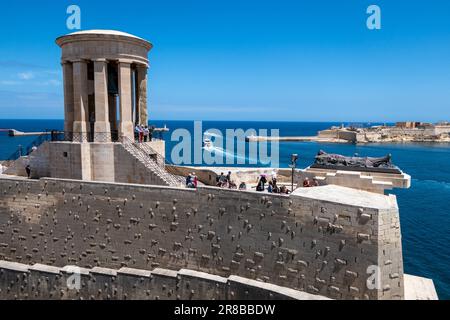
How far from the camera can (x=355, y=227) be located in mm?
10156

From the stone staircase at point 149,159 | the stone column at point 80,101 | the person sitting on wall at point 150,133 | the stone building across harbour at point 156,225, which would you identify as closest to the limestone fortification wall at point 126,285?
the stone building across harbour at point 156,225

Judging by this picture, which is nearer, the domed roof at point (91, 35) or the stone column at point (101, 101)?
the domed roof at point (91, 35)

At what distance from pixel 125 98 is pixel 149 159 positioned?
3441mm

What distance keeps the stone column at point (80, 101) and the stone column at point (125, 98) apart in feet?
Answer: 5.94

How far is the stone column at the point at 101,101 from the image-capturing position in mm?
16016

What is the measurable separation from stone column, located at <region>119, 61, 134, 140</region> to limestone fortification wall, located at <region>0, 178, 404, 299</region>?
149 inches

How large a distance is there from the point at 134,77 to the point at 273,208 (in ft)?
40.3

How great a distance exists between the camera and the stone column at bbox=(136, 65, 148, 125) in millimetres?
18359

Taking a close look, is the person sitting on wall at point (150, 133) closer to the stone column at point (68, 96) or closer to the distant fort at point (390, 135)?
the stone column at point (68, 96)

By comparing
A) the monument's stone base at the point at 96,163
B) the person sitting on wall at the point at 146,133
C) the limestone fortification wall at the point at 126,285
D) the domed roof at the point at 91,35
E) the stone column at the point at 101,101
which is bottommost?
the limestone fortification wall at the point at 126,285
